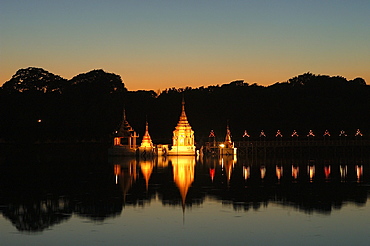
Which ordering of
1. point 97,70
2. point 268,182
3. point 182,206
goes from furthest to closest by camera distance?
1. point 97,70
2. point 268,182
3. point 182,206

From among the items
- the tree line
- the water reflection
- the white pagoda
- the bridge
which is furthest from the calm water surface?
the tree line

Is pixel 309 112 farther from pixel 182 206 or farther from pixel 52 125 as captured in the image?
pixel 182 206

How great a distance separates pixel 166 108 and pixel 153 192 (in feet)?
286

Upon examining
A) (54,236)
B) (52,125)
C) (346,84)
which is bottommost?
(54,236)

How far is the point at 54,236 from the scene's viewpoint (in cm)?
2198

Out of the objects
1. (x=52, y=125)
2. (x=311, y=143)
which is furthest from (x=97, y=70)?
(x=311, y=143)

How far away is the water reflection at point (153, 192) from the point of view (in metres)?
27.7

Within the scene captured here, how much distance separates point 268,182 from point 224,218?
51.1 ft

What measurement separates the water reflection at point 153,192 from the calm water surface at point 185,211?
41mm

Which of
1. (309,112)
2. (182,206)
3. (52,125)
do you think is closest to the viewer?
(182,206)

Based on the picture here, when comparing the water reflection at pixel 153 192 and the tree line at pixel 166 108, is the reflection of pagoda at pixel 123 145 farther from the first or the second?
the water reflection at pixel 153 192

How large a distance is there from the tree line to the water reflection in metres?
50.0

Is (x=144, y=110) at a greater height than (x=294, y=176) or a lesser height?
greater

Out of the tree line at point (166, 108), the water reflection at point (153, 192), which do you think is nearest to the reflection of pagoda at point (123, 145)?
the tree line at point (166, 108)
